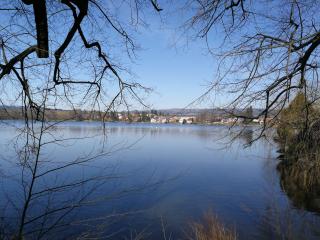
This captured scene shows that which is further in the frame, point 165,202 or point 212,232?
point 165,202

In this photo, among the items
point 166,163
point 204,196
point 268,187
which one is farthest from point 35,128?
point 166,163

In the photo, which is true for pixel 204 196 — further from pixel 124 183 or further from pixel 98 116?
pixel 98 116

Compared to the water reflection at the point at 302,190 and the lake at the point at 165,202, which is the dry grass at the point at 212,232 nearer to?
the lake at the point at 165,202

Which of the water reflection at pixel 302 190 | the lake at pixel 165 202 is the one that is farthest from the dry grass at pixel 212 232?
the water reflection at pixel 302 190

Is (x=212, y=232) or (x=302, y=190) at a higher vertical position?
(x=212, y=232)

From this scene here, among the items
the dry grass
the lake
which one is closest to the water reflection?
the lake

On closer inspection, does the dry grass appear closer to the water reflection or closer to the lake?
the lake

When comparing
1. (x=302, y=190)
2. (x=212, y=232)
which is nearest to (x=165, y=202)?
(x=212, y=232)

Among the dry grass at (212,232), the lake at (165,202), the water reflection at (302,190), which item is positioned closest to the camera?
the dry grass at (212,232)

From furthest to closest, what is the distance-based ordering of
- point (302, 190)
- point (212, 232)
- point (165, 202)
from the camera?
point (302, 190) < point (165, 202) < point (212, 232)

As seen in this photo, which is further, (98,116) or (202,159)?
(202,159)

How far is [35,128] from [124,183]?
42.5 ft

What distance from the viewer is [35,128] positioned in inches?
140

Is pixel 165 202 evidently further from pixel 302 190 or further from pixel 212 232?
pixel 302 190
